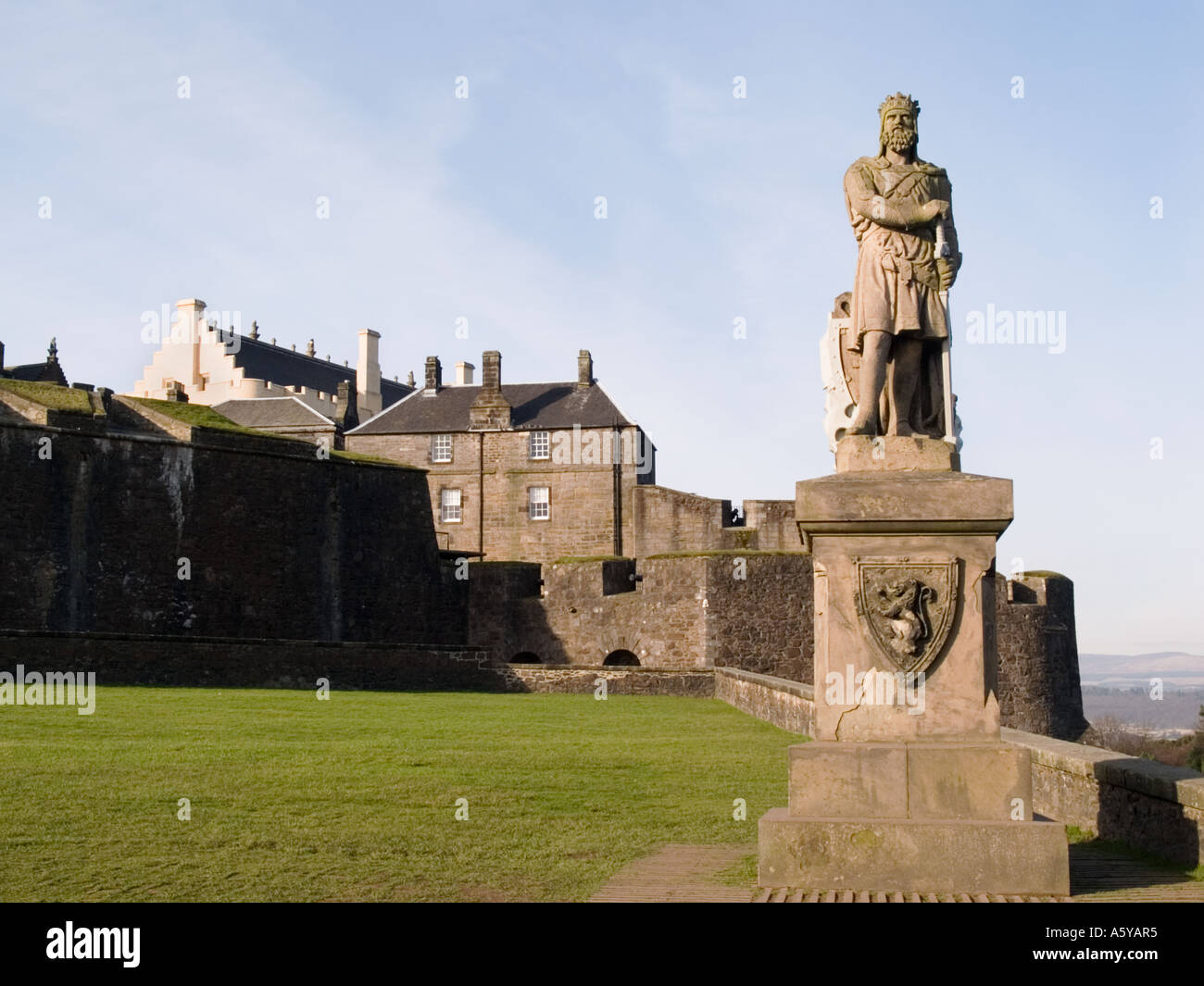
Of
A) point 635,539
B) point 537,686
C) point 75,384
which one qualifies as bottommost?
point 537,686

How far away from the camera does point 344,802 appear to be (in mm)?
10062

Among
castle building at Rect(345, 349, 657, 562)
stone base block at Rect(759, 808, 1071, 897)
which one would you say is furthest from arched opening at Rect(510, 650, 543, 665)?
stone base block at Rect(759, 808, 1071, 897)

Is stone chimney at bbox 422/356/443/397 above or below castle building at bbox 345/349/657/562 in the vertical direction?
above

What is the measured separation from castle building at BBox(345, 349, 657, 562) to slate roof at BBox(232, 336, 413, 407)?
12.9 metres

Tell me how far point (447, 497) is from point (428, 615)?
1157cm

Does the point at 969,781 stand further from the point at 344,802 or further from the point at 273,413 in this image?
the point at 273,413

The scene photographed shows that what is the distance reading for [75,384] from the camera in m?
42.0

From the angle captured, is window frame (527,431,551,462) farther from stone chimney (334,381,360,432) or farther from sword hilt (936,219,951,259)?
sword hilt (936,219,951,259)

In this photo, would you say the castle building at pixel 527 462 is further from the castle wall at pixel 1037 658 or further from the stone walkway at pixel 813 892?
the stone walkway at pixel 813 892

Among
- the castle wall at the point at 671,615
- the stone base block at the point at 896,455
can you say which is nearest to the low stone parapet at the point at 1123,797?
the stone base block at the point at 896,455

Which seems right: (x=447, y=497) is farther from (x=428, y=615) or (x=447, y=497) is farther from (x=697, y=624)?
(x=697, y=624)

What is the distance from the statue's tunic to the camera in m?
7.68

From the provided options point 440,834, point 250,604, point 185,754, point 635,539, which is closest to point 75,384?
point 250,604
